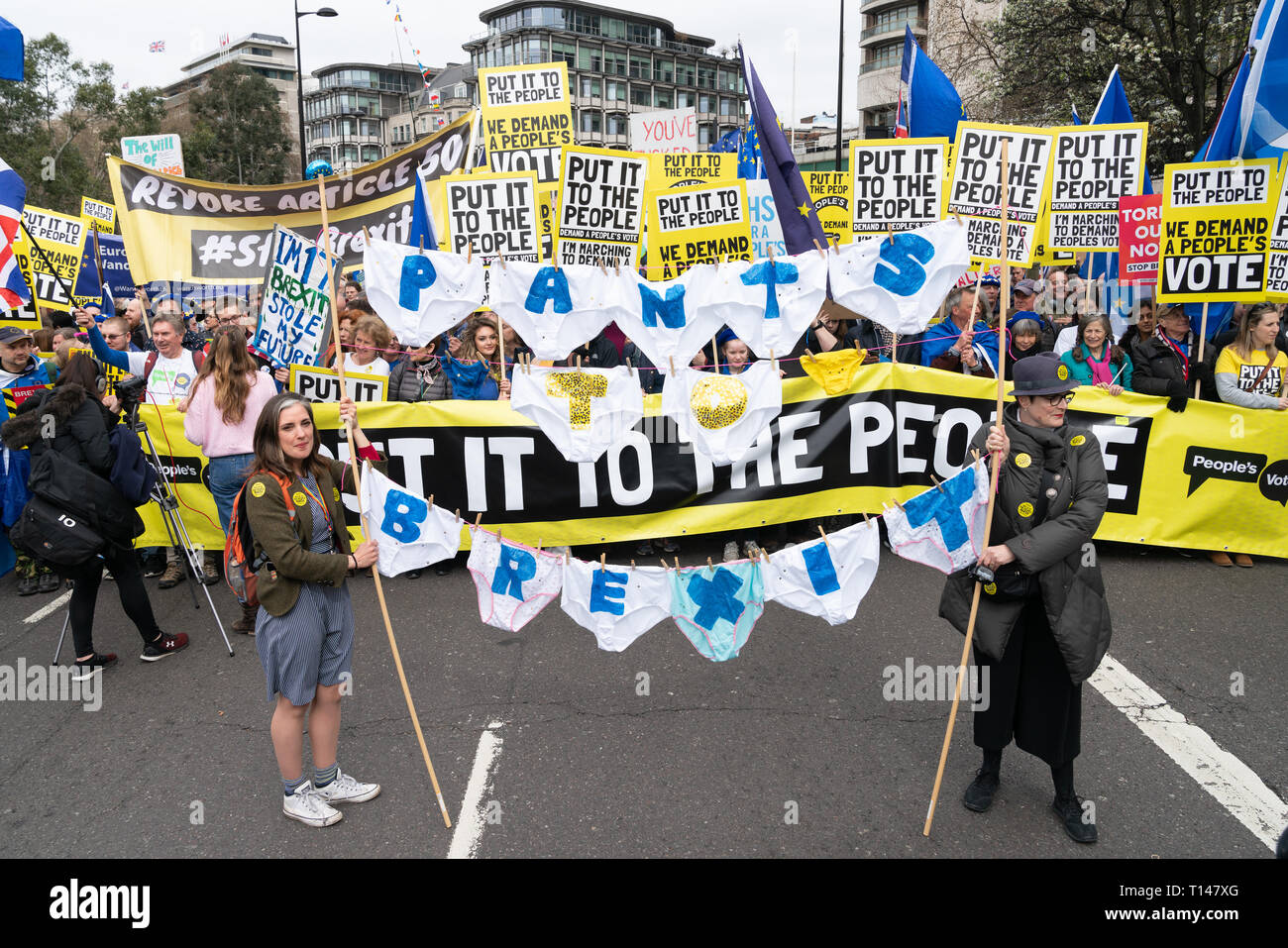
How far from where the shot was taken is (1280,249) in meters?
6.88

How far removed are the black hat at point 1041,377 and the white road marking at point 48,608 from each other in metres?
6.53

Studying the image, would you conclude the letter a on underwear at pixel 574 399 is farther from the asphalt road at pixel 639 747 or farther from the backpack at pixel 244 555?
the backpack at pixel 244 555

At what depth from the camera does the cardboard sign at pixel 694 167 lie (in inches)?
497

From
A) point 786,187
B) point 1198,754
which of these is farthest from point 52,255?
point 1198,754

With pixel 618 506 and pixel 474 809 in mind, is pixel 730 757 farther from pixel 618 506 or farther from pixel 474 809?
pixel 618 506

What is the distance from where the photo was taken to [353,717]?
15.3ft

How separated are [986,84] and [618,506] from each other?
61.6 feet

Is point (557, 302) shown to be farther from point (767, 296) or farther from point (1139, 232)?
point (1139, 232)

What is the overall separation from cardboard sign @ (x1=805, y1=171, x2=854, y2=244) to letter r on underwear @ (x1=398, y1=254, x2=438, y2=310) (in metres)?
8.92

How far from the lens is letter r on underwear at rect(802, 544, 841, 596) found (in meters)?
4.00

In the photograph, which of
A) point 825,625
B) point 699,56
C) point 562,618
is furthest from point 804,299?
point 699,56

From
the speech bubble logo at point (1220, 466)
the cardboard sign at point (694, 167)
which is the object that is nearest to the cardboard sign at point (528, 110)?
the cardboard sign at point (694, 167)

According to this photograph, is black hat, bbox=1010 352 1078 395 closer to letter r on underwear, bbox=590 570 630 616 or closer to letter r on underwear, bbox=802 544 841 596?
letter r on underwear, bbox=802 544 841 596

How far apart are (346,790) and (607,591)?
1.48m
